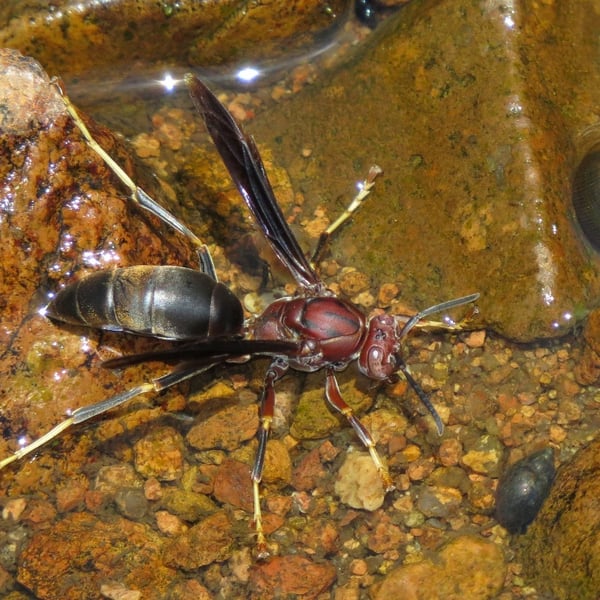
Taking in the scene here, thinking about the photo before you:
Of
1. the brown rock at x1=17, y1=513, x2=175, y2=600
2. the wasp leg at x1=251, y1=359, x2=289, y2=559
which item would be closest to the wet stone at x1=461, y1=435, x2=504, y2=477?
the wasp leg at x1=251, y1=359, x2=289, y2=559

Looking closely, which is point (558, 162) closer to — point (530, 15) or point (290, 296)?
point (530, 15)

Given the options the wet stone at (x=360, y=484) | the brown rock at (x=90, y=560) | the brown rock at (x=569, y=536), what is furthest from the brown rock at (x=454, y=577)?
the brown rock at (x=90, y=560)

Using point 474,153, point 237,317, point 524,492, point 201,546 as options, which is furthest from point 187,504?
point 474,153

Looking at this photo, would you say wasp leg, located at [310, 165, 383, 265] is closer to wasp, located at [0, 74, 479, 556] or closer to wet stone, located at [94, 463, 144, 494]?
wasp, located at [0, 74, 479, 556]

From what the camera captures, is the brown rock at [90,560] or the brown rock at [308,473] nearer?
the brown rock at [90,560]

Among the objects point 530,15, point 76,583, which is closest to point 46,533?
point 76,583

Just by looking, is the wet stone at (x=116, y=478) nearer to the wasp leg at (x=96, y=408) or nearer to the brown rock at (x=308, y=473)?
the wasp leg at (x=96, y=408)

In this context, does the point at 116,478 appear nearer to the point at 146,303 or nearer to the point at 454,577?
the point at 146,303
